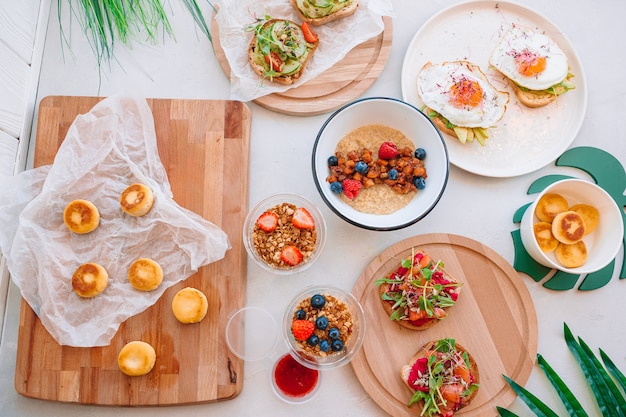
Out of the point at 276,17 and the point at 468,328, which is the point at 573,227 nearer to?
the point at 468,328

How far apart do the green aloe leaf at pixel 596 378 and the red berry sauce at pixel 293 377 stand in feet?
3.62

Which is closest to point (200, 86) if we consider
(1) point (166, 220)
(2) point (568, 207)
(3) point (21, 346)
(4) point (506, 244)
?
(1) point (166, 220)

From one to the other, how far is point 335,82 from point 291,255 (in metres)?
0.79

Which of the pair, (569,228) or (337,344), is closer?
(337,344)

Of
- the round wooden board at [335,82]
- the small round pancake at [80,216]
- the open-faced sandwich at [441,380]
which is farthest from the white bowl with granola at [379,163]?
the small round pancake at [80,216]

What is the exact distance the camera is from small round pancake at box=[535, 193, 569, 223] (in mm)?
2375

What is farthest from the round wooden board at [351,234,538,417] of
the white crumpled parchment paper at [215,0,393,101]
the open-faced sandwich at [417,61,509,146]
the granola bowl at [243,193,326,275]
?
the white crumpled parchment paper at [215,0,393,101]

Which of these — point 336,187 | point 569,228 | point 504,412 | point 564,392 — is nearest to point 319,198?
point 336,187

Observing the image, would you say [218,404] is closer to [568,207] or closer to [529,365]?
[529,365]

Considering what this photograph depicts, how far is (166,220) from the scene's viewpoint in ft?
7.38

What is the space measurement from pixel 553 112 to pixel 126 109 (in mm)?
1875

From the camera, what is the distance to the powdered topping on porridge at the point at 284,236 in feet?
7.43

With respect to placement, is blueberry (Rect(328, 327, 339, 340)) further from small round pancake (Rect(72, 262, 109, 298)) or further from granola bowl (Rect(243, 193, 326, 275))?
small round pancake (Rect(72, 262, 109, 298))

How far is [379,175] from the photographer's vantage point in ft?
7.75
